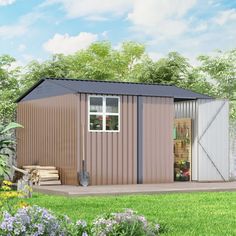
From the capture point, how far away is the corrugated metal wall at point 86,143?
17109mm

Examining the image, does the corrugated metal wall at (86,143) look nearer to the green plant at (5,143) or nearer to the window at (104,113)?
the window at (104,113)

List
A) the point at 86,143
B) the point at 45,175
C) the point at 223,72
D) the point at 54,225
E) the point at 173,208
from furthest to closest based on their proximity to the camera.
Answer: the point at 223,72
the point at 45,175
the point at 86,143
the point at 173,208
the point at 54,225

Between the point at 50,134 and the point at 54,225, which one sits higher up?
the point at 50,134

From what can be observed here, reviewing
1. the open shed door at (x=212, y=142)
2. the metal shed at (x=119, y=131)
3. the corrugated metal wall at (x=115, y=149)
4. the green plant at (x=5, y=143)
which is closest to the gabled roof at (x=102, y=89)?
the metal shed at (x=119, y=131)

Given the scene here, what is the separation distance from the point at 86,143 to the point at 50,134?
189 centimetres

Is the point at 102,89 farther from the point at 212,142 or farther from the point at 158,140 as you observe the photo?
the point at 212,142

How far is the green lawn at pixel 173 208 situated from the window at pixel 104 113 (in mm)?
2757

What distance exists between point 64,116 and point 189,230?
8959 mm

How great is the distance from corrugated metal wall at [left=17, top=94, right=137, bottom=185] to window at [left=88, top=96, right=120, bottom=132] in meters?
0.13

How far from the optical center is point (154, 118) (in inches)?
717

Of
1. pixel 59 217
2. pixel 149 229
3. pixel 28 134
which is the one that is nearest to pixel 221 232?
pixel 149 229

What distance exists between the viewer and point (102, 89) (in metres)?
17.6

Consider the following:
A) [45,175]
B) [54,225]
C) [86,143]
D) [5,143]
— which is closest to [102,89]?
[86,143]

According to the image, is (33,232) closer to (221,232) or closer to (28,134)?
(221,232)
